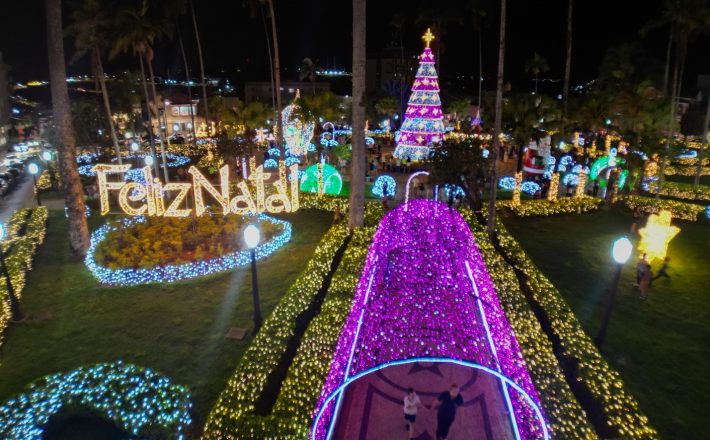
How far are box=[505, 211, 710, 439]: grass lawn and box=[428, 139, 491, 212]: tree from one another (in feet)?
10.5

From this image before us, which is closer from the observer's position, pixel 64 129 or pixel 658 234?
pixel 658 234

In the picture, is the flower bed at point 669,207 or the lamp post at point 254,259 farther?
the flower bed at point 669,207

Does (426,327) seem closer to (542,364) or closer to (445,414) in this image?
(445,414)

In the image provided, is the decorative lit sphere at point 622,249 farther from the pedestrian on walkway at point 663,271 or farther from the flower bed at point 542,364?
the pedestrian on walkway at point 663,271

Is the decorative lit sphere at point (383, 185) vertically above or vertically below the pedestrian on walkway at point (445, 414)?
above

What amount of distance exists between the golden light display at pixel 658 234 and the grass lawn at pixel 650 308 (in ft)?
2.69

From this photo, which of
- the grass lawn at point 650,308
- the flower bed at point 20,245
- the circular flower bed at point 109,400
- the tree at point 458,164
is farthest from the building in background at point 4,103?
the grass lawn at point 650,308

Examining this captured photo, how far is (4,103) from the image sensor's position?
6172 centimetres

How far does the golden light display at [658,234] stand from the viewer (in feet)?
52.7

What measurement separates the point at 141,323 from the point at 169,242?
14.7 feet

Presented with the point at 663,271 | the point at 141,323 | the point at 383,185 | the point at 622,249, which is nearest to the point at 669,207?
the point at 663,271

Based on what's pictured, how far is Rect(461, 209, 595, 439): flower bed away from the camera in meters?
8.35

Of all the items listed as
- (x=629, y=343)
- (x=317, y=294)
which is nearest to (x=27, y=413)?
(x=317, y=294)

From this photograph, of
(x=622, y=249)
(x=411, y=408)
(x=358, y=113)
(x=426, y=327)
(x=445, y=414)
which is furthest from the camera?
(x=358, y=113)
